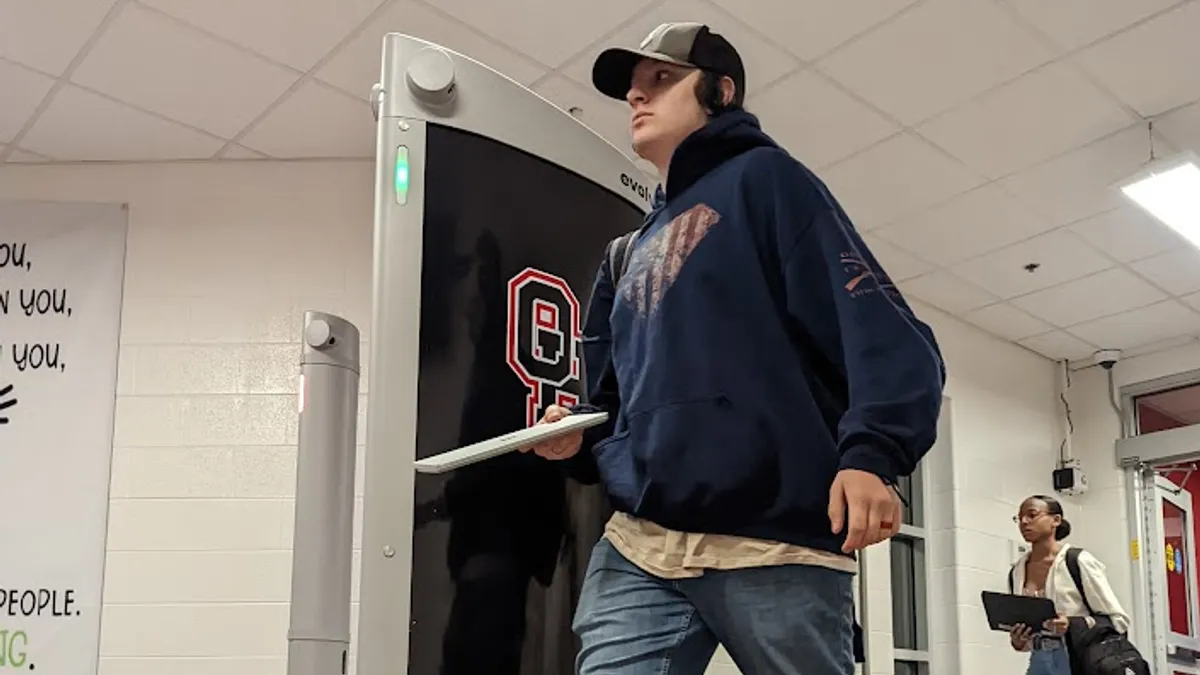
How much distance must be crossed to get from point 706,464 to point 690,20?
2.37m

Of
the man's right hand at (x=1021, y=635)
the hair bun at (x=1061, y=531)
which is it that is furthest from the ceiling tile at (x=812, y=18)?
the hair bun at (x=1061, y=531)

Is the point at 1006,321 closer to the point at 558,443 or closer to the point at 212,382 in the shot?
the point at 212,382

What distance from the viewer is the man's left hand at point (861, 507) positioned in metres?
1.31

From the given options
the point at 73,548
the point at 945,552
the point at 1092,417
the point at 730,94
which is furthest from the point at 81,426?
the point at 1092,417

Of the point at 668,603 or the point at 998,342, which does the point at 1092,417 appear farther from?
the point at 668,603

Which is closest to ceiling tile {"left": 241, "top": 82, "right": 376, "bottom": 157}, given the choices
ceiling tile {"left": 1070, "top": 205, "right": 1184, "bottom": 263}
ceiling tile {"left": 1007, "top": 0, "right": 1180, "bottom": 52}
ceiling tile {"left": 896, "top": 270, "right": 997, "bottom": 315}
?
ceiling tile {"left": 1007, "top": 0, "right": 1180, "bottom": 52}

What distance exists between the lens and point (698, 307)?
1509 millimetres

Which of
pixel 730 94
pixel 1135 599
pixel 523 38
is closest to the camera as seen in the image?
pixel 730 94

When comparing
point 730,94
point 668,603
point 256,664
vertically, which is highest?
point 730,94

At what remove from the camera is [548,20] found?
3.51m

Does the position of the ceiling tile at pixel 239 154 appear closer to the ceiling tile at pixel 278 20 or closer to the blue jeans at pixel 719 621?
the ceiling tile at pixel 278 20

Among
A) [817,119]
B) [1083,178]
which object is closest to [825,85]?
[817,119]

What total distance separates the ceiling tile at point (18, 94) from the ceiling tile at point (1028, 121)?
A: 286 cm

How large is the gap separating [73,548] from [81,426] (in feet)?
1.35
